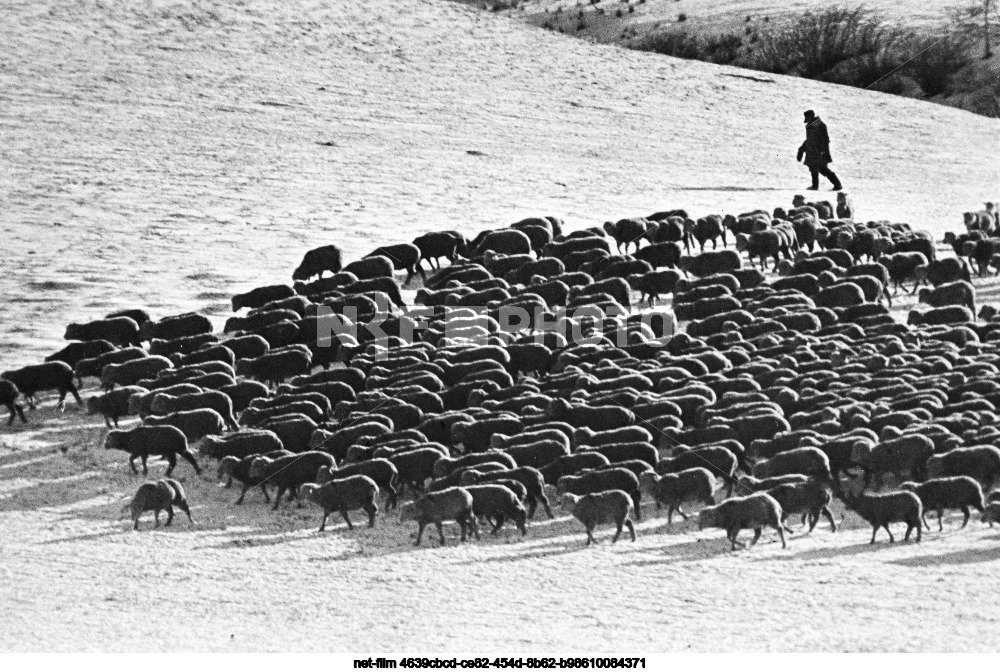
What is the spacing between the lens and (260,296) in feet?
80.7

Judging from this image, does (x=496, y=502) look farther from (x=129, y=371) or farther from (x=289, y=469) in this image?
(x=129, y=371)

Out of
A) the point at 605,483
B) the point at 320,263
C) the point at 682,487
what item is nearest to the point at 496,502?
the point at 605,483

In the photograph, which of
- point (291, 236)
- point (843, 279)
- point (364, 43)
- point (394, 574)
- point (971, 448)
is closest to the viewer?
point (394, 574)

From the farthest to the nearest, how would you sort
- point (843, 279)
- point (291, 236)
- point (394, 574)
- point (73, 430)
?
point (291, 236)
point (843, 279)
point (73, 430)
point (394, 574)

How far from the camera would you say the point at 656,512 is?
16734 millimetres

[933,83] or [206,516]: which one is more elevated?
[933,83]

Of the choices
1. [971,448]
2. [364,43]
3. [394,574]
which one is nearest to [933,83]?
[364,43]

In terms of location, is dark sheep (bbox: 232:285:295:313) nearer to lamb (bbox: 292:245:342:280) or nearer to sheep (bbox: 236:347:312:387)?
lamb (bbox: 292:245:342:280)

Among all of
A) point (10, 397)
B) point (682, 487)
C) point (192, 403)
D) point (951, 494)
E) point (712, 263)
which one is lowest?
point (10, 397)

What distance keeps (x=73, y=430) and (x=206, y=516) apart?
11.4 ft

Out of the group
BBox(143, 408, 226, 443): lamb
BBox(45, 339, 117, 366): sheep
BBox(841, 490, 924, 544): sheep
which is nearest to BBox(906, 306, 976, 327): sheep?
BBox(841, 490, 924, 544): sheep

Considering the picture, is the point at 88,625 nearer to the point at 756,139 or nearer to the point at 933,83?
the point at 756,139

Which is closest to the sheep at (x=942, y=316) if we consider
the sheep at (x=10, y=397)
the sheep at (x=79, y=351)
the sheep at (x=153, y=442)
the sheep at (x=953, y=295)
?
the sheep at (x=953, y=295)

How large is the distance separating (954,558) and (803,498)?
5.18 ft
